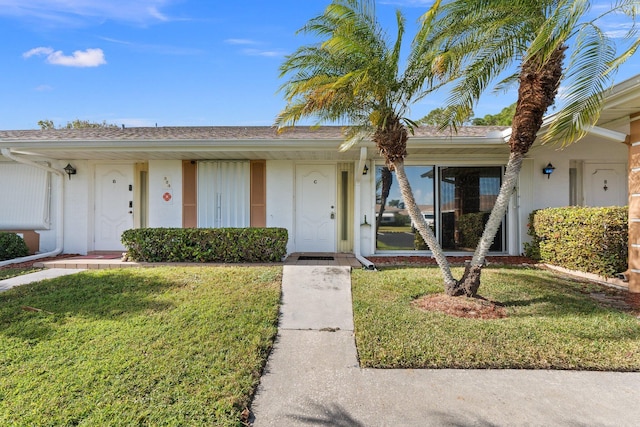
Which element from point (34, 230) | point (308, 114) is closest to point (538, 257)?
point (308, 114)

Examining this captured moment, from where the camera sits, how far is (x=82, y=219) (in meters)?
8.82

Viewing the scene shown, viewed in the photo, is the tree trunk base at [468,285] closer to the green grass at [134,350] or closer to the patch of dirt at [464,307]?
the patch of dirt at [464,307]

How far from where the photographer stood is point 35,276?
6.24 meters

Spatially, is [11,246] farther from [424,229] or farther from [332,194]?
[424,229]

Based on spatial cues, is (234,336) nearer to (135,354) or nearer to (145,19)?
(135,354)

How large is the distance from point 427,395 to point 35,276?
735 cm

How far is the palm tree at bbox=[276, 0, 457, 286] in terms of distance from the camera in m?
4.42

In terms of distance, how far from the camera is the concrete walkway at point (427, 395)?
234 centimetres

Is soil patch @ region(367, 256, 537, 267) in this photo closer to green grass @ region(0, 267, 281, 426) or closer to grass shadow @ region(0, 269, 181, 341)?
green grass @ region(0, 267, 281, 426)

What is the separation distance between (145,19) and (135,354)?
26.7 ft

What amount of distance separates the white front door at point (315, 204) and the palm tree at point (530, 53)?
4.63 meters

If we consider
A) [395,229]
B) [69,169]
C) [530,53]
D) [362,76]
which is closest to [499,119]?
[395,229]

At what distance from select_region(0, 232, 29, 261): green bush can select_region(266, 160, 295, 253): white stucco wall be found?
20.2 ft

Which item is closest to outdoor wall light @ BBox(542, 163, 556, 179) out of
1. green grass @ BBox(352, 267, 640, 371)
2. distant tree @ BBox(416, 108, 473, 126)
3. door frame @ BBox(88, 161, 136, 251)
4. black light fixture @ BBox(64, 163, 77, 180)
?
green grass @ BBox(352, 267, 640, 371)
